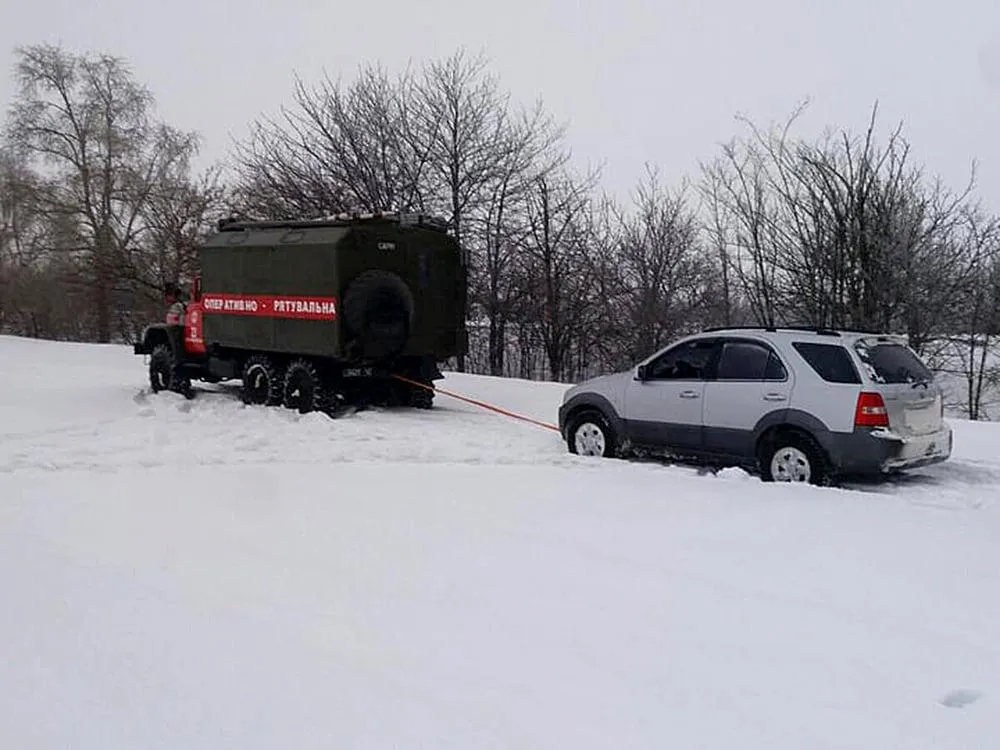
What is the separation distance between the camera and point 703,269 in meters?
26.0

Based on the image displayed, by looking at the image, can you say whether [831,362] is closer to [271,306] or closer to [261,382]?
[271,306]

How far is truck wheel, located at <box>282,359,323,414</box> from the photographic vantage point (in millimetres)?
12633

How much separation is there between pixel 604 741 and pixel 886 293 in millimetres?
20040

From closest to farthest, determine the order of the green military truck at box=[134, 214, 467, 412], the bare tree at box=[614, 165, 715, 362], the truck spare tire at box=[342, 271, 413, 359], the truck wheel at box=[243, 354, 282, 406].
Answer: the truck spare tire at box=[342, 271, 413, 359]
the green military truck at box=[134, 214, 467, 412]
the truck wheel at box=[243, 354, 282, 406]
the bare tree at box=[614, 165, 715, 362]

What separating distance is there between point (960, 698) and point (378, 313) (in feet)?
32.3

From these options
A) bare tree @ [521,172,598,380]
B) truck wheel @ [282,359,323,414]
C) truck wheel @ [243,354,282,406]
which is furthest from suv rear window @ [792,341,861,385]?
bare tree @ [521,172,598,380]

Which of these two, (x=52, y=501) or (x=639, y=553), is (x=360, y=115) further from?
(x=639, y=553)

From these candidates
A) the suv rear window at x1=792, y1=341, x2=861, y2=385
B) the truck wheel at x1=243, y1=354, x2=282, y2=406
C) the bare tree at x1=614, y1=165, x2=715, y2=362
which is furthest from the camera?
the bare tree at x1=614, y1=165, x2=715, y2=362

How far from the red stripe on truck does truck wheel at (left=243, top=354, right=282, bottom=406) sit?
2.48 ft

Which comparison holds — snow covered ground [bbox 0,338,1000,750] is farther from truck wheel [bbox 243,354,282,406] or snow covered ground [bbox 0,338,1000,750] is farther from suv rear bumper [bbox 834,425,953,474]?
truck wheel [bbox 243,354,282,406]

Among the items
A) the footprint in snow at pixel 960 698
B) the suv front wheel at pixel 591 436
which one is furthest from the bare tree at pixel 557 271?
the footprint in snow at pixel 960 698

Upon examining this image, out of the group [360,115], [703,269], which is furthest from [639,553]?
[360,115]

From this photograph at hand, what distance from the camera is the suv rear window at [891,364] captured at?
26.4ft

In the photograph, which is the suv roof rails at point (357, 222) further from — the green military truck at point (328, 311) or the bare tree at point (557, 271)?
the bare tree at point (557, 271)
